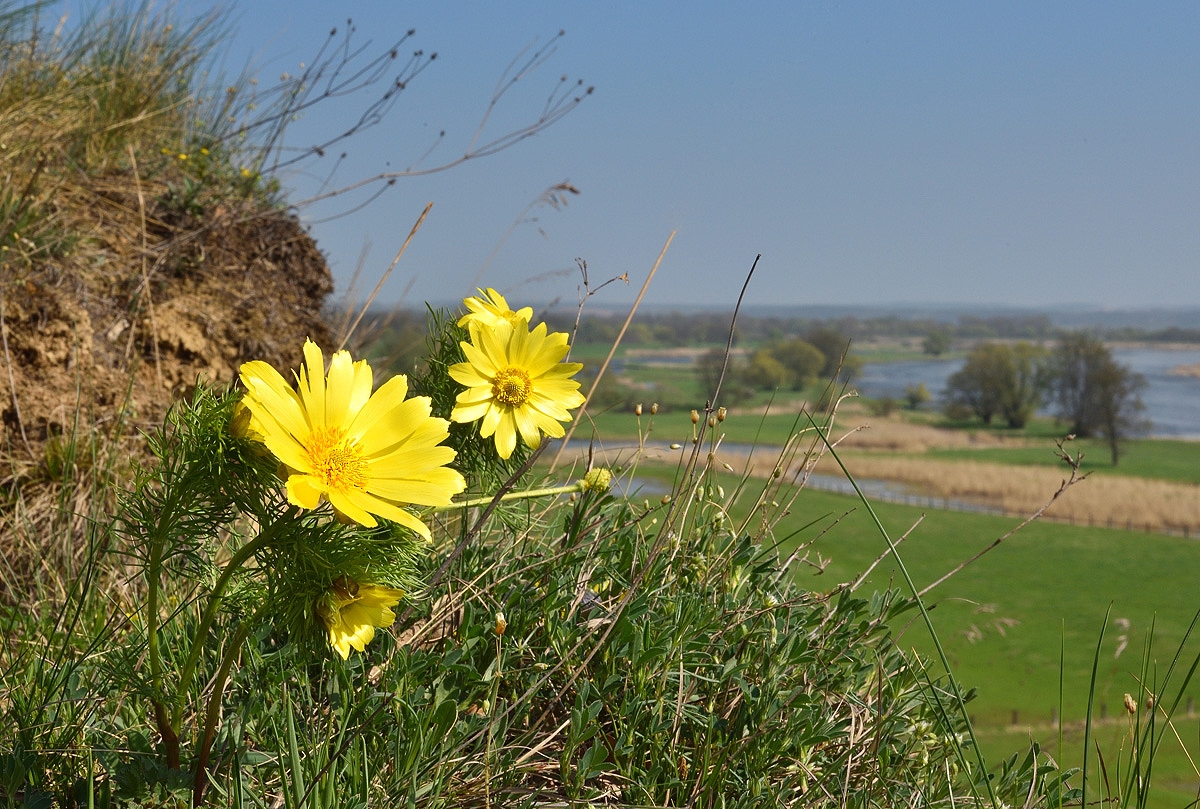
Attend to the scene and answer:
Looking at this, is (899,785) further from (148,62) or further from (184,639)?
(148,62)

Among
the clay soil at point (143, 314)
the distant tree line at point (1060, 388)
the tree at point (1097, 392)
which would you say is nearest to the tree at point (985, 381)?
the distant tree line at point (1060, 388)

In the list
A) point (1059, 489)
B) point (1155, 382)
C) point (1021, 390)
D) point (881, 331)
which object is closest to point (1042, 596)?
point (1059, 489)

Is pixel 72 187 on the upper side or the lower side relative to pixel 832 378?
upper

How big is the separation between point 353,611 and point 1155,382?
10126 cm

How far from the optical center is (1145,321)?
139500 millimetres

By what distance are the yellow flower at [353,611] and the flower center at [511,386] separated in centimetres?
37

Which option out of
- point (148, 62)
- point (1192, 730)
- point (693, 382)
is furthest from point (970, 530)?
point (693, 382)

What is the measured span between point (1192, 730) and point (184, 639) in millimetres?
16224

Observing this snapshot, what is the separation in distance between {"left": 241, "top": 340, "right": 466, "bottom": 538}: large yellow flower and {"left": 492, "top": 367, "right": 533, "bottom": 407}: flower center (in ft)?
0.87

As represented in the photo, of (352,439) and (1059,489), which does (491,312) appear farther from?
(1059,489)

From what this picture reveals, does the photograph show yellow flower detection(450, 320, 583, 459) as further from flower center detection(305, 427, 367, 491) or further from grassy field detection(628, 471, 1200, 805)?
grassy field detection(628, 471, 1200, 805)

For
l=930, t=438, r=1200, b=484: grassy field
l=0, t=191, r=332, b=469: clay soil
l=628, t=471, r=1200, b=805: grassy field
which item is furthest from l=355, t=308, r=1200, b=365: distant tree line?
l=0, t=191, r=332, b=469: clay soil

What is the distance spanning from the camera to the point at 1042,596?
25.5m

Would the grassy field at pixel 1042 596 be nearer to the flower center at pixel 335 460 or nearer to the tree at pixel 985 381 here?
the flower center at pixel 335 460
